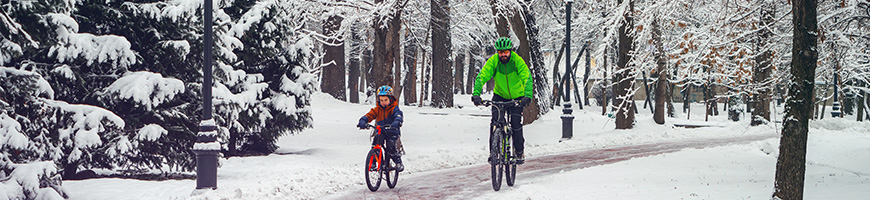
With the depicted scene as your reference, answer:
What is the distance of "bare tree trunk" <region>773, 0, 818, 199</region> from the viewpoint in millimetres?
6672

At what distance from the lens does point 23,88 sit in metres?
8.12

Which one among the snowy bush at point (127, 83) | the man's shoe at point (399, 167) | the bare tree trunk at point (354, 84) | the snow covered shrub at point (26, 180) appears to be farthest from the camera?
the bare tree trunk at point (354, 84)

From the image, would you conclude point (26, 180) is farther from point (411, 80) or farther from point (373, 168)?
point (411, 80)

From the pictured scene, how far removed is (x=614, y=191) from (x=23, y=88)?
6.85 m

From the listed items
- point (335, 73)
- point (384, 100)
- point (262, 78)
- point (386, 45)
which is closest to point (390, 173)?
point (384, 100)

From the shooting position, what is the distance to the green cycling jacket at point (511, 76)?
8.95m

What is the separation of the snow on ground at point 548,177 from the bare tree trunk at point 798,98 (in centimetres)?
101

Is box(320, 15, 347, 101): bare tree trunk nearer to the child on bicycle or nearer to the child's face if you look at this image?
the child on bicycle

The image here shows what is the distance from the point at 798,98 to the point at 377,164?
472cm

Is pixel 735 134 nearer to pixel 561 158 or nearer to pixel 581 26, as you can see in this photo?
pixel 561 158

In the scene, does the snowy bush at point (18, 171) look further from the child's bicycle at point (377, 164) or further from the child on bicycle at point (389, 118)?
the child on bicycle at point (389, 118)

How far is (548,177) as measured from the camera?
1033cm

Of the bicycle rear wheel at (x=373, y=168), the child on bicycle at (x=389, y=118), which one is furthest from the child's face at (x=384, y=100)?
the bicycle rear wheel at (x=373, y=168)

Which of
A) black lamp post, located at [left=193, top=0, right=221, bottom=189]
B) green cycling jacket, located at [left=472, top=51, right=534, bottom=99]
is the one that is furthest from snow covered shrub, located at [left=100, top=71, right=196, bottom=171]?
green cycling jacket, located at [left=472, top=51, right=534, bottom=99]
